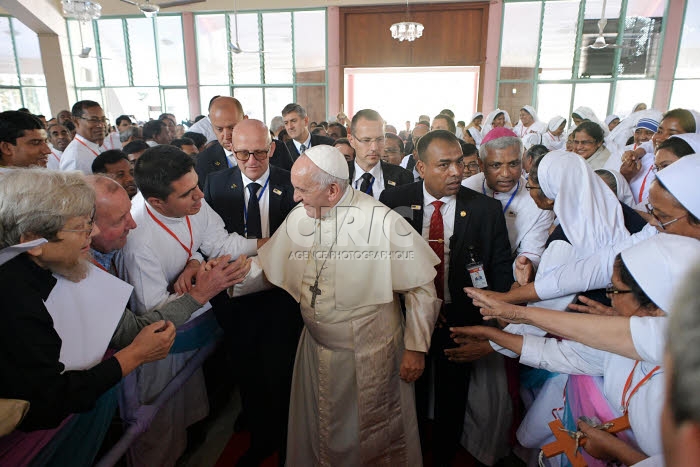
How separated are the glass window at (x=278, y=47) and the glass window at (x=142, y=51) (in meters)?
4.22

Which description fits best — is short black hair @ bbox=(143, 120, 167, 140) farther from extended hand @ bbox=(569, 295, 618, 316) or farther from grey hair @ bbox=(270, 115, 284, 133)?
extended hand @ bbox=(569, 295, 618, 316)

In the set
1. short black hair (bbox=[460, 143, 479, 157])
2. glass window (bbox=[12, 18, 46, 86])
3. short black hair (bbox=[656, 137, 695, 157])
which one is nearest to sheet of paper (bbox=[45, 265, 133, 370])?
short black hair (bbox=[460, 143, 479, 157])

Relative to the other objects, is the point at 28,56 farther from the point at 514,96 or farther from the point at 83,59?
the point at 514,96

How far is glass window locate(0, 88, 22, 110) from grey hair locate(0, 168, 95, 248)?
59.4ft

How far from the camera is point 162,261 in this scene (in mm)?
2119

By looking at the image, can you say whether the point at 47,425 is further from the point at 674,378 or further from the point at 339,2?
the point at 339,2

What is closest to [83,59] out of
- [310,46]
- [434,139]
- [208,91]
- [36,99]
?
[36,99]

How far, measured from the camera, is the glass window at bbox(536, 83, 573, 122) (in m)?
12.8

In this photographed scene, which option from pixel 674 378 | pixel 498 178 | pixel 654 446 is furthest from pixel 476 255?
pixel 674 378

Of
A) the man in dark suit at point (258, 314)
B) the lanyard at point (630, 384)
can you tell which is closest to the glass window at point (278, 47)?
the man in dark suit at point (258, 314)

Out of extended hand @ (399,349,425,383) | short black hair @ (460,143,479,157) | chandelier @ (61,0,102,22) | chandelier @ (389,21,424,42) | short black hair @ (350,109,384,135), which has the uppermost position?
chandelier @ (389,21,424,42)

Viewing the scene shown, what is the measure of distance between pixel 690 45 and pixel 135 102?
60.6 feet

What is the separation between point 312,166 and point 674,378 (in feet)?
5.19

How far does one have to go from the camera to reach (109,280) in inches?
66.4
